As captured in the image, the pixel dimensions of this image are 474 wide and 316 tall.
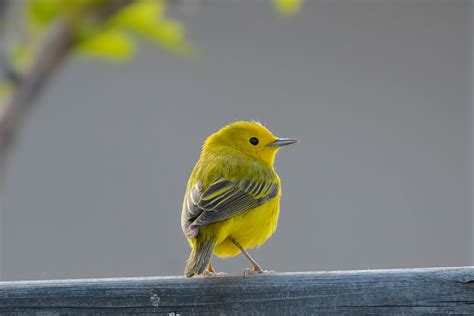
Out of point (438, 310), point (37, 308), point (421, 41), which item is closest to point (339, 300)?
point (438, 310)

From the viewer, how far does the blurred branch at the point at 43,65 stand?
3449 millimetres

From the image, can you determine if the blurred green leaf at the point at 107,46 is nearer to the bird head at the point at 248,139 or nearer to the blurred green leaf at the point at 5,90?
the blurred green leaf at the point at 5,90

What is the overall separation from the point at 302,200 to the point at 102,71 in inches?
86.7

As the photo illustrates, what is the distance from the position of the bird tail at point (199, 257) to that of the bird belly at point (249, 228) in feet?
0.67

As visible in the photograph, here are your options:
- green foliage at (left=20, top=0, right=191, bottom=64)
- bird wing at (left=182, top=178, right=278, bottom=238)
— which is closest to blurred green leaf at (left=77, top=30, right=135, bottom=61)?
green foliage at (left=20, top=0, right=191, bottom=64)

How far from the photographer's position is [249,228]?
4105 millimetres

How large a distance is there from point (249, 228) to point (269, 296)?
3.22ft

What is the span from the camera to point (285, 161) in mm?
8125

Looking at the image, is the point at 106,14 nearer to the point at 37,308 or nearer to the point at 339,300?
the point at 37,308

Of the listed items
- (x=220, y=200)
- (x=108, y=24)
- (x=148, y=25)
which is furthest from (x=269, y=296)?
(x=108, y=24)

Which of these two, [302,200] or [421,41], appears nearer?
[302,200]

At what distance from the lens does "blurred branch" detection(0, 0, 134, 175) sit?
136 inches

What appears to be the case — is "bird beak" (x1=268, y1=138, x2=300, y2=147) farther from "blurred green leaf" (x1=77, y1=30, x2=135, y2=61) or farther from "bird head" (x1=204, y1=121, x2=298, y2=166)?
"blurred green leaf" (x1=77, y1=30, x2=135, y2=61)

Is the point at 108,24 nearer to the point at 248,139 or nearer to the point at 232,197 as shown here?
the point at 232,197
